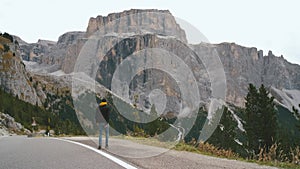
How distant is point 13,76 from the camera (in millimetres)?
100375

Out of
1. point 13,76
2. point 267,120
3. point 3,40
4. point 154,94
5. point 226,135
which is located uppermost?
point 3,40

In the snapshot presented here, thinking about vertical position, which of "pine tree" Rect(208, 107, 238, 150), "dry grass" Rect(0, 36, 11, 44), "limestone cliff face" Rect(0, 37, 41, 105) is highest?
"dry grass" Rect(0, 36, 11, 44)

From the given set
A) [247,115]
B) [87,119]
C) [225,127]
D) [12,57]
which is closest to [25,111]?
[12,57]

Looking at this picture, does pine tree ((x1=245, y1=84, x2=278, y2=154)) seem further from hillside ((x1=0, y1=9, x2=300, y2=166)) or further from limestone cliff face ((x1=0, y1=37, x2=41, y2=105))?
limestone cliff face ((x1=0, y1=37, x2=41, y2=105))

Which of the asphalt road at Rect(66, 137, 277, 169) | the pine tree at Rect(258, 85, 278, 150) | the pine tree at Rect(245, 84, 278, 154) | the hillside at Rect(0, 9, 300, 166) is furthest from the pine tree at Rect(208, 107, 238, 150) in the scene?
the asphalt road at Rect(66, 137, 277, 169)

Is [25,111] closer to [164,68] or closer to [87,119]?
[87,119]

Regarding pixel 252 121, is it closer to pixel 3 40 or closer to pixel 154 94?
pixel 154 94

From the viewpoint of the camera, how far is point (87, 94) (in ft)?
582

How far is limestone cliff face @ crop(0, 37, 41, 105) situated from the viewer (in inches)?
3816

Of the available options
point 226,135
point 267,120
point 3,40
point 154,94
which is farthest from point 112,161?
point 3,40

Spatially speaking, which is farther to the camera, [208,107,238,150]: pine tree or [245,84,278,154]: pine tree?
[208,107,238,150]: pine tree

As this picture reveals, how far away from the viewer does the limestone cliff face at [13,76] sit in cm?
9694

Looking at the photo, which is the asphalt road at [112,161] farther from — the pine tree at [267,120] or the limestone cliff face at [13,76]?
the limestone cliff face at [13,76]

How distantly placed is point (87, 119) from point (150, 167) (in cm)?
13552
